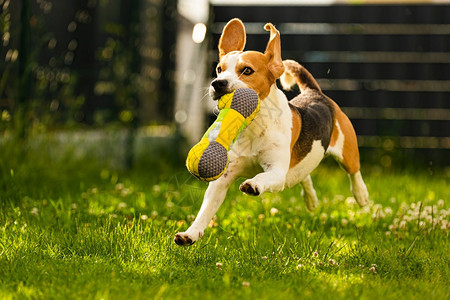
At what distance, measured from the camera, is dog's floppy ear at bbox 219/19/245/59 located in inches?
133

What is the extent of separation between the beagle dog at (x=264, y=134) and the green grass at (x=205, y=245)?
25cm

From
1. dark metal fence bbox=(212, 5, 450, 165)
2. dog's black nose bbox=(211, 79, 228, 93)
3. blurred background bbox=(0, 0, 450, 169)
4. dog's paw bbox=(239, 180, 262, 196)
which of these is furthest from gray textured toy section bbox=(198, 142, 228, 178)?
dark metal fence bbox=(212, 5, 450, 165)

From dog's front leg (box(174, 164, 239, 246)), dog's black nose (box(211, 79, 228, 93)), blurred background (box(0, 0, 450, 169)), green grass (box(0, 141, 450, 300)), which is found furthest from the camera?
blurred background (box(0, 0, 450, 169))

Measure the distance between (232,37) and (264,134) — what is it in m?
0.57

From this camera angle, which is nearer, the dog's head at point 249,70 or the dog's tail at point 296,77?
the dog's head at point 249,70

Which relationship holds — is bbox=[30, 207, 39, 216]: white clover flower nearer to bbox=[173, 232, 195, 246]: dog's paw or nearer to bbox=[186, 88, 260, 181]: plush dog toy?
bbox=[173, 232, 195, 246]: dog's paw

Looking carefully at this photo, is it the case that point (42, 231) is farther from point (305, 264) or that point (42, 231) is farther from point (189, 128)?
point (189, 128)

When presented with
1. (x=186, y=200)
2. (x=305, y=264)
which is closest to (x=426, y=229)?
(x=305, y=264)

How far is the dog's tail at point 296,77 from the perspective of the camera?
408 cm

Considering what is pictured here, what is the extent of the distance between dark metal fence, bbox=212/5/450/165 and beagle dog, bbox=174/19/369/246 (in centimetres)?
464

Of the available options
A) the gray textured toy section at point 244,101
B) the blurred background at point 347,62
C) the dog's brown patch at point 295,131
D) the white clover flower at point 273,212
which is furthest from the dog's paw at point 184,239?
the blurred background at point 347,62

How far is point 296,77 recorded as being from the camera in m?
4.10

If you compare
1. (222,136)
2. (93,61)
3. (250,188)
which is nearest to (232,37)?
(222,136)

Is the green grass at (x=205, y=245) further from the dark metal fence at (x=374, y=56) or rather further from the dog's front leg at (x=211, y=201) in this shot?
the dark metal fence at (x=374, y=56)
